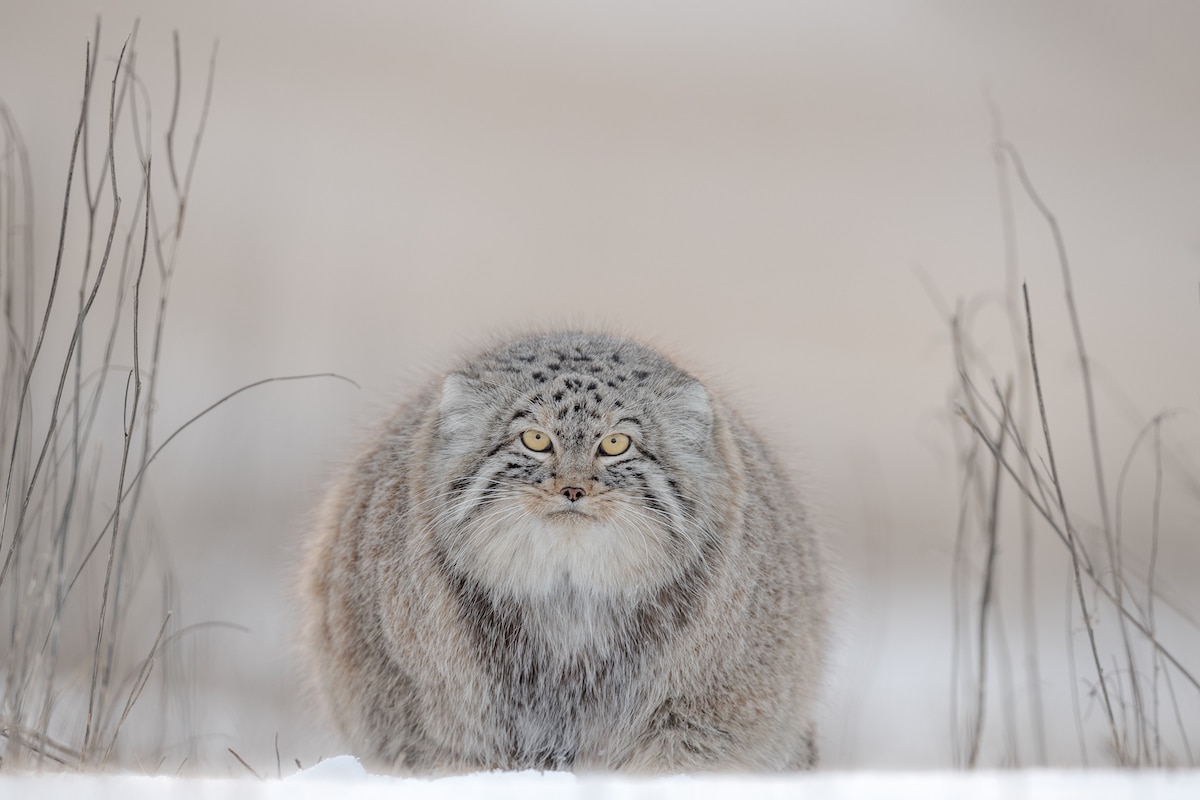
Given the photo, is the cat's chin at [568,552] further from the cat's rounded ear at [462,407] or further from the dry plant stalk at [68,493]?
the dry plant stalk at [68,493]

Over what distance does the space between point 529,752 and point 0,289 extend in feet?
11.1

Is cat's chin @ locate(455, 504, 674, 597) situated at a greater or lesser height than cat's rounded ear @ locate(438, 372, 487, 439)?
lesser

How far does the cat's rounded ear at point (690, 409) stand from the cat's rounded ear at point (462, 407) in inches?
25.8

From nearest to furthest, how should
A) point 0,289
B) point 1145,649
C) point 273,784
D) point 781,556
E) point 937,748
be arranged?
point 273,784 < point 781,556 < point 0,289 < point 937,748 < point 1145,649

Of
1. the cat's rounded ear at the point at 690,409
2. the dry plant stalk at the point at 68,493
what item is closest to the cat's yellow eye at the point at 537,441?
the cat's rounded ear at the point at 690,409

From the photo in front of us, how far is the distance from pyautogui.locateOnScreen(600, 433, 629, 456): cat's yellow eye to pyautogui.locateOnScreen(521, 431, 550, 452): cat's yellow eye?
18cm

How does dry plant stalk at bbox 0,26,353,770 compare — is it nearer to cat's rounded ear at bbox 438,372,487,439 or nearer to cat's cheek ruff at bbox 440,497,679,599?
cat's rounded ear at bbox 438,372,487,439

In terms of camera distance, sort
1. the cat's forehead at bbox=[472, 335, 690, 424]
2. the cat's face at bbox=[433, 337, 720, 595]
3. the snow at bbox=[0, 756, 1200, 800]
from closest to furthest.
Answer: the snow at bbox=[0, 756, 1200, 800] < the cat's face at bbox=[433, 337, 720, 595] < the cat's forehead at bbox=[472, 335, 690, 424]

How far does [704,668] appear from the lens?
13.3 feet

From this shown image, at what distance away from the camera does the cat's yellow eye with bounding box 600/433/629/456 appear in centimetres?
387

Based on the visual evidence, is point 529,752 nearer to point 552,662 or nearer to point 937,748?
point 552,662

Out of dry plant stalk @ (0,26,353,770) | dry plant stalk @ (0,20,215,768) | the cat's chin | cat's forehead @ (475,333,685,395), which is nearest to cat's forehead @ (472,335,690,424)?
cat's forehead @ (475,333,685,395)

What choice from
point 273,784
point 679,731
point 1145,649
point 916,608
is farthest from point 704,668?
point 916,608

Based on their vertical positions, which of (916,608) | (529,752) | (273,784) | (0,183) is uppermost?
(0,183)
